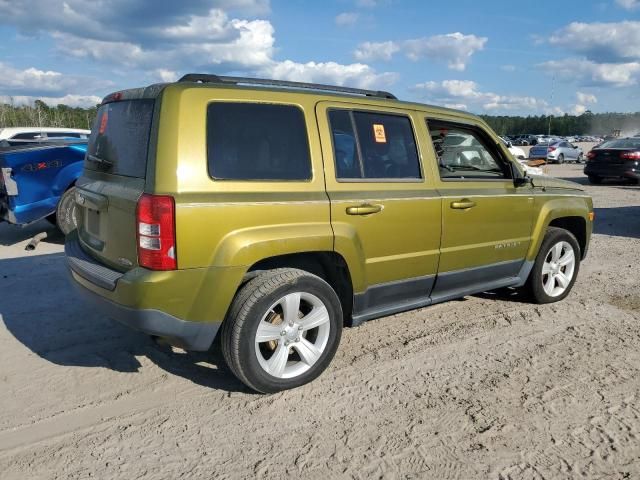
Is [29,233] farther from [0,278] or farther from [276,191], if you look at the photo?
[276,191]

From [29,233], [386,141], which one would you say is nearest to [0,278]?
[29,233]

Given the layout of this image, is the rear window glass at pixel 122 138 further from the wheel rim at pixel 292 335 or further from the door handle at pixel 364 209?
the door handle at pixel 364 209

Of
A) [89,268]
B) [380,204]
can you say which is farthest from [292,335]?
[89,268]

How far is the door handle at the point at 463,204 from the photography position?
4.21 meters

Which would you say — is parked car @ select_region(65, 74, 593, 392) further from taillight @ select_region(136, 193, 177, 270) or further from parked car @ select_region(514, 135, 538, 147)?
parked car @ select_region(514, 135, 538, 147)

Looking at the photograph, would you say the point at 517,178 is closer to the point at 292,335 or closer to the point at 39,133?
the point at 292,335

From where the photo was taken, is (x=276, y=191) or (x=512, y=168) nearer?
(x=276, y=191)

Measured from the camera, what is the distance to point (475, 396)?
11.4 feet

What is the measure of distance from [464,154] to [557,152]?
31.2 m

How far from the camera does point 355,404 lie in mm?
3350

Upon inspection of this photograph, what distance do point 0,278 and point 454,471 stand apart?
17.8 feet

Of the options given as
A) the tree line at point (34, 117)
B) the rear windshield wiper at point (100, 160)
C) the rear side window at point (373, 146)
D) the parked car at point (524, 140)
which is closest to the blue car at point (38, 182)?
the rear windshield wiper at point (100, 160)

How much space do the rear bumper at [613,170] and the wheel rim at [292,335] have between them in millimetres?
16265

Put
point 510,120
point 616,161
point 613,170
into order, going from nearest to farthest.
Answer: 1. point 616,161
2. point 613,170
3. point 510,120
